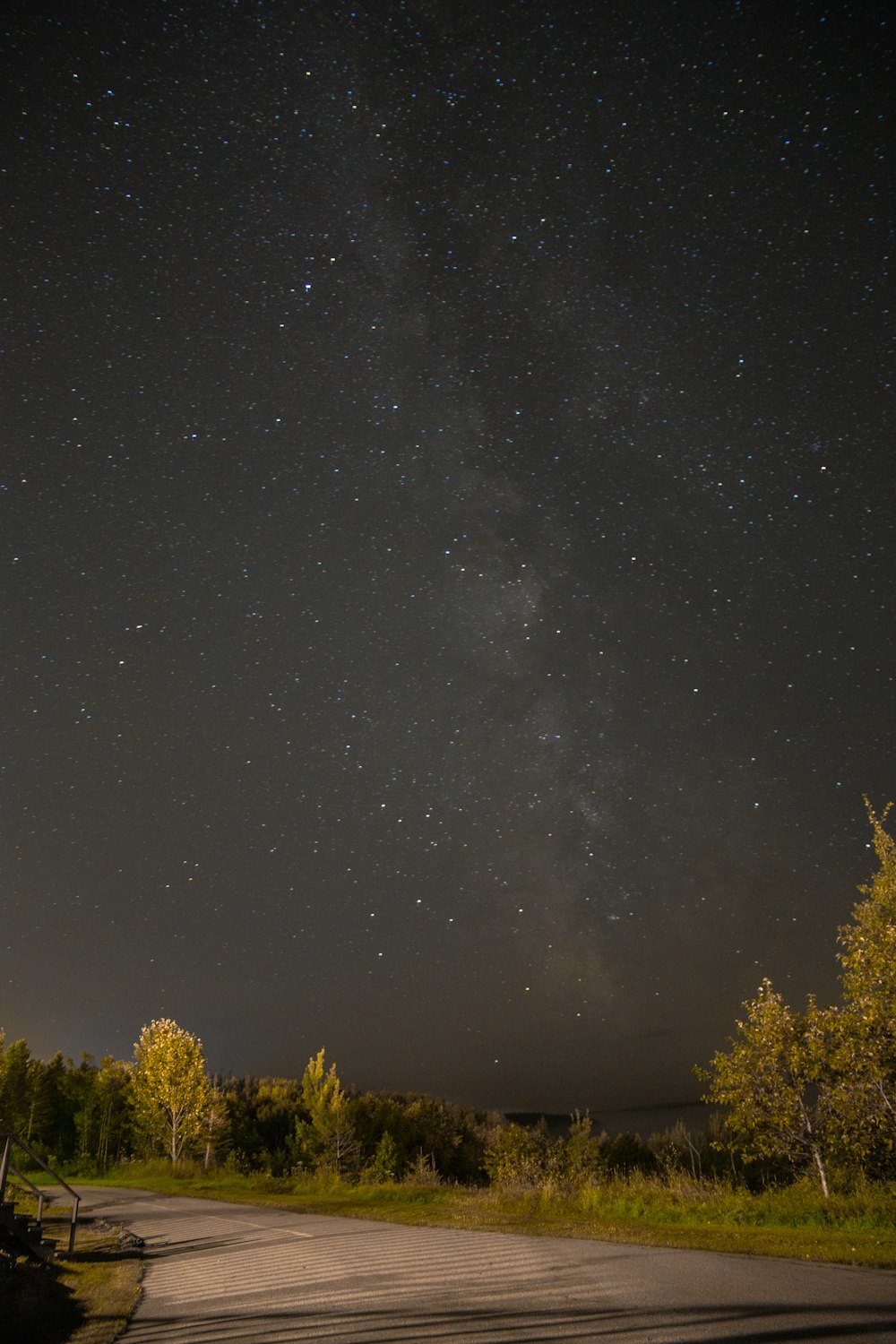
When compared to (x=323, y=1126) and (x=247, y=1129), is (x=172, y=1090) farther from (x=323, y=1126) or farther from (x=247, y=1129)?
(x=247, y=1129)

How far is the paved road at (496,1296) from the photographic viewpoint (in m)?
6.18

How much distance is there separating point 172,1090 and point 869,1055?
3572 centimetres

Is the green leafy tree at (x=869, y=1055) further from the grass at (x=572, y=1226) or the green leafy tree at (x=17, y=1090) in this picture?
the green leafy tree at (x=17, y=1090)

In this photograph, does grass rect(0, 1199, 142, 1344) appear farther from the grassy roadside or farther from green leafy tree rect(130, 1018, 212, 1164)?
green leafy tree rect(130, 1018, 212, 1164)

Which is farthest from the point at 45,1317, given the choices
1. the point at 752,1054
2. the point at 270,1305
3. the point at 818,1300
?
the point at 752,1054

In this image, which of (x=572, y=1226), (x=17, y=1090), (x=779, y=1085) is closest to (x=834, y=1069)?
(x=779, y=1085)

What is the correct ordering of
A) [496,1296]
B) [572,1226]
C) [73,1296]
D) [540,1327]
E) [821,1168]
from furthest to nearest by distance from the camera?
1. [821,1168]
2. [572,1226]
3. [73,1296]
4. [496,1296]
5. [540,1327]

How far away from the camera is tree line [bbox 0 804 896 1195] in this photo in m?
14.2

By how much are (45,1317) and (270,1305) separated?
217 centimetres

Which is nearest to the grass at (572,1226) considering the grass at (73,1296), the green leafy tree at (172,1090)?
the grass at (73,1296)

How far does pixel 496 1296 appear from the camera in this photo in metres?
7.68

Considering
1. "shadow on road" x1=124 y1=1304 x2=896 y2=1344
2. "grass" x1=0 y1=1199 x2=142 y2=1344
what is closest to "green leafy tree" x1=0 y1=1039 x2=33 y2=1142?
"grass" x1=0 y1=1199 x2=142 y2=1344

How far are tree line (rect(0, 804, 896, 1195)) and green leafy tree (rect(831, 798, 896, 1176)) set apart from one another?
3 cm

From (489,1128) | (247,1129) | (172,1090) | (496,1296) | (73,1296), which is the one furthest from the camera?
(489,1128)
